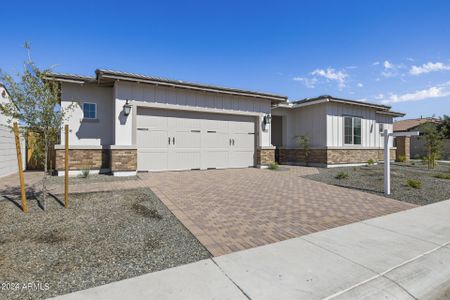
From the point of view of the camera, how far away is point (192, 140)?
11.2m

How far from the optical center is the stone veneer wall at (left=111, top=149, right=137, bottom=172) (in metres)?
9.16

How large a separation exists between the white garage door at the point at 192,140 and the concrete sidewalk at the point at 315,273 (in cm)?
788

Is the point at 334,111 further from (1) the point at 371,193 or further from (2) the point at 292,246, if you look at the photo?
(2) the point at 292,246

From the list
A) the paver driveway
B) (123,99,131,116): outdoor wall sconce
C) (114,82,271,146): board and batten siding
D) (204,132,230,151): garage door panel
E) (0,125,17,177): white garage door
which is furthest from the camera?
→ (204,132,230,151): garage door panel

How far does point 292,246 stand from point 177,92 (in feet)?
28.6

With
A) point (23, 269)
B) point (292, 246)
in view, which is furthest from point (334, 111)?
point (23, 269)

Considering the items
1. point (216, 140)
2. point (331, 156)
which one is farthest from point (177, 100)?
point (331, 156)

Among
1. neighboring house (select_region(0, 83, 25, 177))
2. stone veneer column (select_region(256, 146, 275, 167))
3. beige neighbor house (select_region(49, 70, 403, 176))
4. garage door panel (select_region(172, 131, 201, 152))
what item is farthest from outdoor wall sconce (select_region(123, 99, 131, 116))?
stone veneer column (select_region(256, 146, 275, 167))

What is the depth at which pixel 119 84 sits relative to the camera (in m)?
9.40

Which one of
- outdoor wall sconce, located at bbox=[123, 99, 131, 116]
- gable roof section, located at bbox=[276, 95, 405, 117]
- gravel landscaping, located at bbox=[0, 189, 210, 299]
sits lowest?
gravel landscaping, located at bbox=[0, 189, 210, 299]

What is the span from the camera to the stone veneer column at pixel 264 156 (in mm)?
12484

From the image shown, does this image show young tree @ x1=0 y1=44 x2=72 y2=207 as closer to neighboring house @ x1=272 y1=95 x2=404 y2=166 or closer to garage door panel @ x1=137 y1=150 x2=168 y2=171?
garage door panel @ x1=137 y1=150 x2=168 y2=171

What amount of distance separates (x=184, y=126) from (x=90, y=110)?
4.00m

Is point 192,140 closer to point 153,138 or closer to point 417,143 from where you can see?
point 153,138
